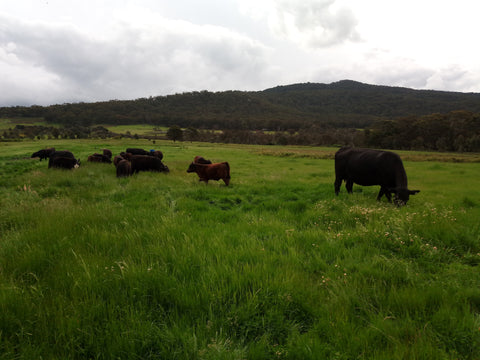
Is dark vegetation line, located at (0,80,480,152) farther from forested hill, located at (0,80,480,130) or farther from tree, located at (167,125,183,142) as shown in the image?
tree, located at (167,125,183,142)

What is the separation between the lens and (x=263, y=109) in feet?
520

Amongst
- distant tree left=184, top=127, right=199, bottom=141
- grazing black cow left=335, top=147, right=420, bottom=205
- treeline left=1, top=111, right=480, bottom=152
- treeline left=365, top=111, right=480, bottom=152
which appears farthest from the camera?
distant tree left=184, top=127, right=199, bottom=141

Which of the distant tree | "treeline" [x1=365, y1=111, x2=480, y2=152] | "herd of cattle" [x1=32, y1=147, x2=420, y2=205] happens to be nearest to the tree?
the distant tree

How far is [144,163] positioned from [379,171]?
12.3 m

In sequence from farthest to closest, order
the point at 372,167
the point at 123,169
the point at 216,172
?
the point at 123,169, the point at 216,172, the point at 372,167

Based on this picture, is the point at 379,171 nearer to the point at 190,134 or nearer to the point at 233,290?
the point at 233,290

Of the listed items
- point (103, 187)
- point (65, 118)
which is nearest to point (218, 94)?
point (65, 118)

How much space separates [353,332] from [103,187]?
9808mm

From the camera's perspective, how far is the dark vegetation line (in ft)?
196

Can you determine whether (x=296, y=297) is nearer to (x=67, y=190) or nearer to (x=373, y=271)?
(x=373, y=271)

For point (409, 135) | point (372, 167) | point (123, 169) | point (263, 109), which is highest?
point (263, 109)

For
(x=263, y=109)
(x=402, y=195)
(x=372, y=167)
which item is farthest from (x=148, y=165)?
(x=263, y=109)

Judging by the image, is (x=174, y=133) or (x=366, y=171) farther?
(x=174, y=133)

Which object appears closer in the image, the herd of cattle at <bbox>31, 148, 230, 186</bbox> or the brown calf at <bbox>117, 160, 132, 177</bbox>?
the herd of cattle at <bbox>31, 148, 230, 186</bbox>
